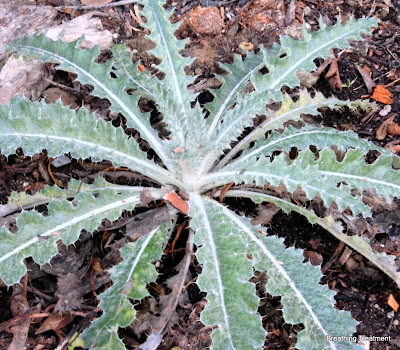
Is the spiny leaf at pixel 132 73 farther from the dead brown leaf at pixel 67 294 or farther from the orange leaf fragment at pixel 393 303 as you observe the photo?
the orange leaf fragment at pixel 393 303

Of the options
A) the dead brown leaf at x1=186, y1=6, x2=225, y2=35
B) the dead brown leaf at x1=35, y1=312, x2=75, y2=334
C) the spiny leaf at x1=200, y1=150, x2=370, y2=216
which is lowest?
the dead brown leaf at x1=35, y1=312, x2=75, y2=334

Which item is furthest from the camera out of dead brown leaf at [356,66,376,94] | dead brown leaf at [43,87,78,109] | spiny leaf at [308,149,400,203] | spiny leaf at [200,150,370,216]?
dead brown leaf at [356,66,376,94]

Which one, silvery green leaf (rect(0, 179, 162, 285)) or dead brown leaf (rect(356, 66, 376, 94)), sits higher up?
dead brown leaf (rect(356, 66, 376, 94))

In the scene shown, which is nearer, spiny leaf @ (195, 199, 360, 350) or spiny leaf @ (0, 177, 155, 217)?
spiny leaf @ (195, 199, 360, 350)

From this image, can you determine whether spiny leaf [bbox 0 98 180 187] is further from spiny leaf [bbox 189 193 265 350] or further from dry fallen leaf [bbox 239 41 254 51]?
dry fallen leaf [bbox 239 41 254 51]

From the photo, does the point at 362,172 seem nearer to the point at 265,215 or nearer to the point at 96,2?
the point at 265,215

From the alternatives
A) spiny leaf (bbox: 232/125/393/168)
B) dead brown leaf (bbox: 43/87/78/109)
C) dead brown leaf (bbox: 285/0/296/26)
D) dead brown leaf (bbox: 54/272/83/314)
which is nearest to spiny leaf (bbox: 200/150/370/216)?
spiny leaf (bbox: 232/125/393/168)

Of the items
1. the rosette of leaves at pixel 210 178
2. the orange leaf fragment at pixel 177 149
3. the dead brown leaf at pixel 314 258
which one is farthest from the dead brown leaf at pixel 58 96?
the dead brown leaf at pixel 314 258

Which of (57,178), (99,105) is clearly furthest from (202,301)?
(99,105)
